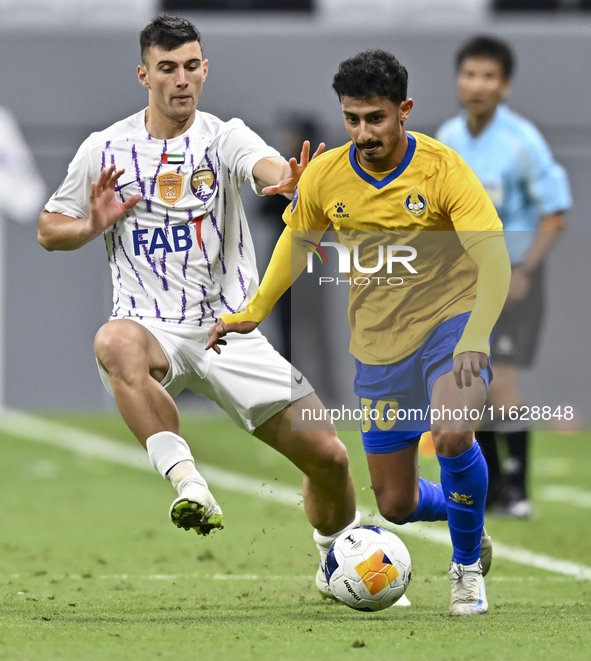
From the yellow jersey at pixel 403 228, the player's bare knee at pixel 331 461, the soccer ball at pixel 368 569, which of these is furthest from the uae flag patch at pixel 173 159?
the soccer ball at pixel 368 569

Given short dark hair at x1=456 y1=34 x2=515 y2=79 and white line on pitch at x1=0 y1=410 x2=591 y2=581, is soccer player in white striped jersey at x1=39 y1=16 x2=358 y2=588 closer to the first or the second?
white line on pitch at x1=0 y1=410 x2=591 y2=581

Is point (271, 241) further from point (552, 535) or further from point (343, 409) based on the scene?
point (343, 409)

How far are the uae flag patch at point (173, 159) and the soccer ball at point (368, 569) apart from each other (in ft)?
5.35

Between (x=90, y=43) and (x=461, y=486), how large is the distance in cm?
1122

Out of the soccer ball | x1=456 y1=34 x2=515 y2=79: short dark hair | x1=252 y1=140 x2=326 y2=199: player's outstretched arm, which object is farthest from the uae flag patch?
x1=456 y1=34 x2=515 y2=79: short dark hair

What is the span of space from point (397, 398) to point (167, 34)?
1685 millimetres

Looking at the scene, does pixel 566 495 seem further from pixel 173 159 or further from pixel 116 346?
pixel 116 346

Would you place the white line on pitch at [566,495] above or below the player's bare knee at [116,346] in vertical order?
below

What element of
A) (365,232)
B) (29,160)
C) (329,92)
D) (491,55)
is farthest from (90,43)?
(365,232)

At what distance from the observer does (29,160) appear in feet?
46.8

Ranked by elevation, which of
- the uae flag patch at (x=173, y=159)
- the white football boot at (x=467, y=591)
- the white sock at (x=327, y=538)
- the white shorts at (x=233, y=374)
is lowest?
the white sock at (x=327, y=538)

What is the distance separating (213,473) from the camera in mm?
10023

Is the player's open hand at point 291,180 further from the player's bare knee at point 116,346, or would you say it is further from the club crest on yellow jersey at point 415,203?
the player's bare knee at point 116,346

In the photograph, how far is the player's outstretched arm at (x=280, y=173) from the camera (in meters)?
4.76
